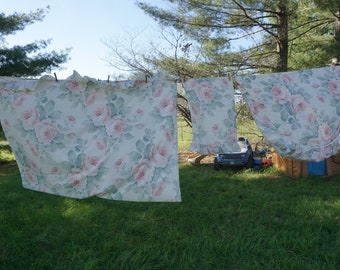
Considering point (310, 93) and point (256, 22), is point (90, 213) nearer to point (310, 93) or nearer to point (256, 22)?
point (310, 93)

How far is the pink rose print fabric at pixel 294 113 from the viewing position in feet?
8.68

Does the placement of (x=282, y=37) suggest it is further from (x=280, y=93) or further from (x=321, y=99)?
(x=280, y=93)

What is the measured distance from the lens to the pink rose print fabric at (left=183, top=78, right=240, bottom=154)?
8.59ft

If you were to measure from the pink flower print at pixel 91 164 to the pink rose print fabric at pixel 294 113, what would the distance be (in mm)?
1285

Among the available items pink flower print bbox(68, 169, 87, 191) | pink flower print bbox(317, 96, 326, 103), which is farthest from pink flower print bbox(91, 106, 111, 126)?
pink flower print bbox(317, 96, 326, 103)

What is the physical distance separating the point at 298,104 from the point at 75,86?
5.81 ft

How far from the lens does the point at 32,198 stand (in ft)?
13.2

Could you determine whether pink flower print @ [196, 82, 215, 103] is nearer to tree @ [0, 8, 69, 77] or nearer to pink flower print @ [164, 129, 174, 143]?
pink flower print @ [164, 129, 174, 143]

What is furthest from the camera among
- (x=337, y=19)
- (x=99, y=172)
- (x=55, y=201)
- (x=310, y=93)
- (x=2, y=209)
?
(x=337, y=19)

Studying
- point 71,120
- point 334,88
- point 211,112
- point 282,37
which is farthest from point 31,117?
point 282,37

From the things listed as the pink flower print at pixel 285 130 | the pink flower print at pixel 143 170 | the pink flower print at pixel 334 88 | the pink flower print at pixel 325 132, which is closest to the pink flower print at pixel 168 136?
the pink flower print at pixel 143 170

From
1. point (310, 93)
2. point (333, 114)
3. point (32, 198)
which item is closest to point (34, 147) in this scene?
point (32, 198)

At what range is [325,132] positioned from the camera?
2713 mm

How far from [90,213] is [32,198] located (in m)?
1.12
